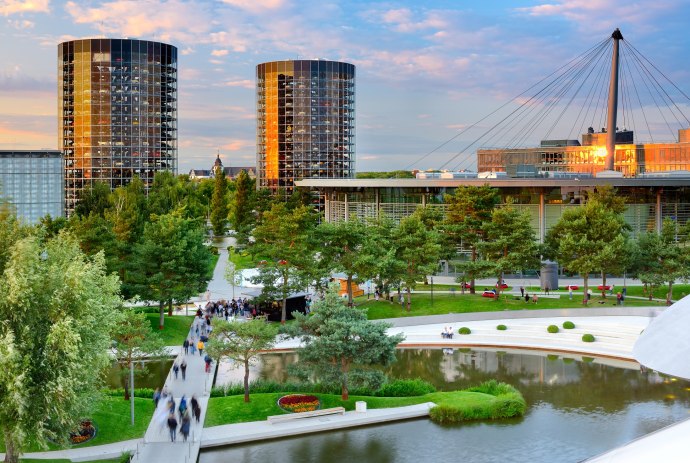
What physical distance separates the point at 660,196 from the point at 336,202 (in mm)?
32847

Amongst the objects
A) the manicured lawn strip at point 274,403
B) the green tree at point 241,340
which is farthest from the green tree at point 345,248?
the green tree at point 241,340

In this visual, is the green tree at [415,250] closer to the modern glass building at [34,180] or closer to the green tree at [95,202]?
the green tree at [95,202]

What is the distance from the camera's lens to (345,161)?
133 metres

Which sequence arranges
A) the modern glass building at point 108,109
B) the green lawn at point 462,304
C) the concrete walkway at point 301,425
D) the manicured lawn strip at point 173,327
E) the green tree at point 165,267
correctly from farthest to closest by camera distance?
the modern glass building at point 108,109, the green lawn at point 462,304, the green tree at point 165,267, the manicured lawn strip at point 173,327, the concrete walkway at point 301,425

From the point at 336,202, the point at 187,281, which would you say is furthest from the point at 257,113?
the point at 187,281

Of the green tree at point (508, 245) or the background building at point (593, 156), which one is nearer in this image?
the green tree at point (508, 245)

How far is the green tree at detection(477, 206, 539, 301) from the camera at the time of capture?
51094mm

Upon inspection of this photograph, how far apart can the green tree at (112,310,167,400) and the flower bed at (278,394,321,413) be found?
5.45 meters

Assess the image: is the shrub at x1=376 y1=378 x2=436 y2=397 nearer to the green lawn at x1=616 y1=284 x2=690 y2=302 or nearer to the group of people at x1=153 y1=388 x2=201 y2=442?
the group of people at x1=153 y1=388 x2=201 y2=442

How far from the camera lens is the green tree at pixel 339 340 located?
2911 centimetres

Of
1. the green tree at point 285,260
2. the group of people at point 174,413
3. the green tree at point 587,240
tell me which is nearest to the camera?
the group of people at point 174,413

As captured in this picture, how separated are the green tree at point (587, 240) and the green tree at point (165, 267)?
24.6 m

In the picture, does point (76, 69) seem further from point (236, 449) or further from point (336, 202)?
point (236, 449)

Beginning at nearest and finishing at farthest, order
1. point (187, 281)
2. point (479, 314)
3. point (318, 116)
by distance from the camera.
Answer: point (187, 281)
point (479, 314)
point (318, 116)
